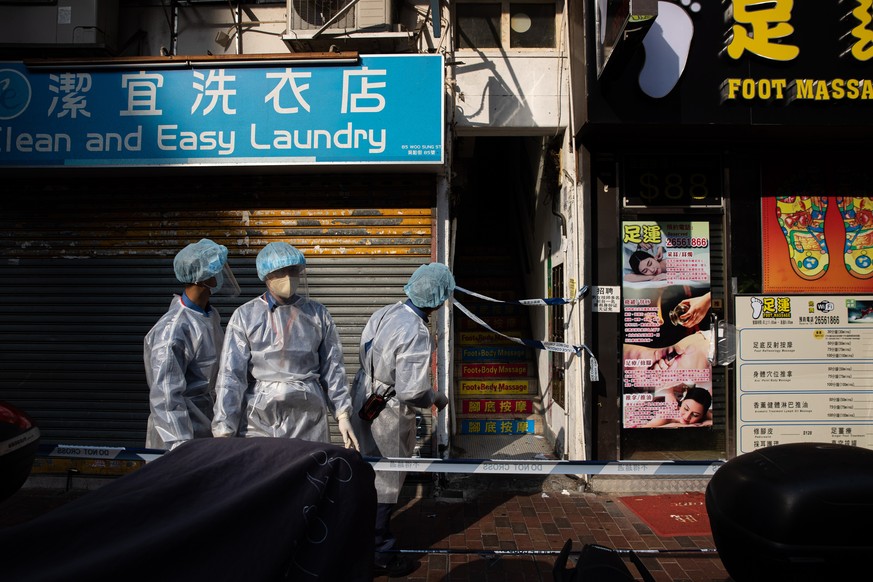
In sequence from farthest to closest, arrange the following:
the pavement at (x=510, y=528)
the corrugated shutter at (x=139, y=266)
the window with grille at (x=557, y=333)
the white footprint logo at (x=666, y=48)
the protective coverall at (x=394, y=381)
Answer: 1. the window with grille at (x=557, y=333)
2. the corrugated shutter at (x=139, y=266)
3. the white footprint logo at (x=666, y=48)
4. the pavement at (x=510, y=528)
5. the protective coverall at (x=394, y=381)

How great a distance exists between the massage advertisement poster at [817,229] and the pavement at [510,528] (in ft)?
9.64

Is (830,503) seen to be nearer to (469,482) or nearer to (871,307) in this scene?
(469,482)

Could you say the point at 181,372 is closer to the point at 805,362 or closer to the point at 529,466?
the point at 529,466

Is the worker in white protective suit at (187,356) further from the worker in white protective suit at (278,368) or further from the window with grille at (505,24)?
the window with grille at (505,24)

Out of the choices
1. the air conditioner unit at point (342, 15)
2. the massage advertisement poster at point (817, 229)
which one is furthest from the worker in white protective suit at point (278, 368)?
the massage advertisement poster at point (817, 229)

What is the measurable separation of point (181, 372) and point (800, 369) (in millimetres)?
5747

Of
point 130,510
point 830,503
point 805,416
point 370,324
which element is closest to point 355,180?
point 370,324

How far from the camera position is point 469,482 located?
18.1 feet

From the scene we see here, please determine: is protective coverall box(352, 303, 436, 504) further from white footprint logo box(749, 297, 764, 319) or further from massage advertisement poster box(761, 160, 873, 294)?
massage advertisement poster box(761, 160, 873, 294)

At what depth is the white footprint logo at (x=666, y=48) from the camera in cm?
511

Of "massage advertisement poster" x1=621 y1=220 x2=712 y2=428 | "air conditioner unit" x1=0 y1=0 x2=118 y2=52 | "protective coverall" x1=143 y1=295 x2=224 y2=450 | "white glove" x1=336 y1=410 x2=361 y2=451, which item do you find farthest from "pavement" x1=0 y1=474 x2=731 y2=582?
"air conditioner unit" x1=0 y1=0 x2=118 y2=52

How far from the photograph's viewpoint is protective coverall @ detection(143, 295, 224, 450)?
3.29m

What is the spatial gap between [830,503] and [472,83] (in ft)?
16.8

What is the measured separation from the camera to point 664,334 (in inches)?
219
